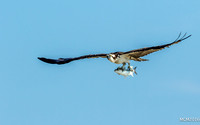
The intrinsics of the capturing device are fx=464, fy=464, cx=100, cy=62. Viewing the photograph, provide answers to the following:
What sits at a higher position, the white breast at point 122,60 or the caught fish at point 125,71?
the white breast at point 122,60

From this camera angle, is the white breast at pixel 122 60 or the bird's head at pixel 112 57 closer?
the bird's head at pixel 112 57

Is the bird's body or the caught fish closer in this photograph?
the bird's body

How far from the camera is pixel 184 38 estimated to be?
39.3m

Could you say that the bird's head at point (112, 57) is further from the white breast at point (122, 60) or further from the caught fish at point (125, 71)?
the caught fish at point (125, 71)

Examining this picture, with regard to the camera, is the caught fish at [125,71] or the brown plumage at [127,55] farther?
the caught fish at [125,71]

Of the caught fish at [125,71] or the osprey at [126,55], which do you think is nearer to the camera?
the osprey at [126,55]

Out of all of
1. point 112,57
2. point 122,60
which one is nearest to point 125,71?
point 122,60

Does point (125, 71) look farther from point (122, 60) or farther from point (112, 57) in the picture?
point (112, 57)

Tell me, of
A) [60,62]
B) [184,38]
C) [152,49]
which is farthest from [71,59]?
[184,38]

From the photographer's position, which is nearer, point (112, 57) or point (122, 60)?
point (112, 57)

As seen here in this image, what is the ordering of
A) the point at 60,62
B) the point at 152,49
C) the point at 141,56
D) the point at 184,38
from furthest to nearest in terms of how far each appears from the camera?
the point at 60,62
the point at 141,56
the point at 152,49
the point at 184,38

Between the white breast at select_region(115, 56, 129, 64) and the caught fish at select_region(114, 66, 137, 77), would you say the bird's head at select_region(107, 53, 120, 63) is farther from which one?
the caught fish at select_region(114, 66, 137, 77)

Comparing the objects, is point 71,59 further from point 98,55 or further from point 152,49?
point 152,49

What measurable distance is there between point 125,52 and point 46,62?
32.9ft
